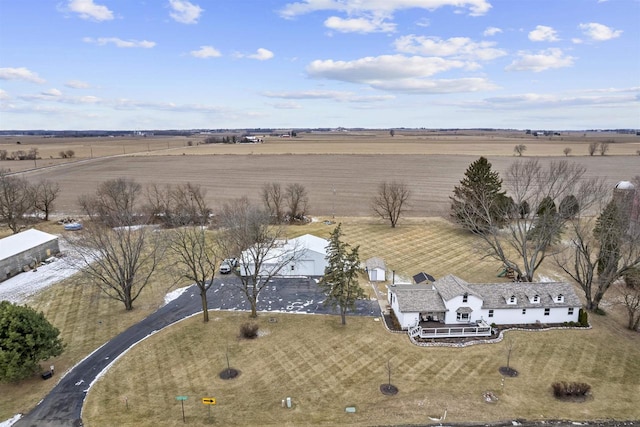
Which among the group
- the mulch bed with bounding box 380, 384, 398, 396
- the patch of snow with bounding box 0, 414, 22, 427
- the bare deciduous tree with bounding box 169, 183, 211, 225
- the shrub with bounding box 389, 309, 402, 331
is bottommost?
the patch of snow with bounding box 0, 414, 22, 427

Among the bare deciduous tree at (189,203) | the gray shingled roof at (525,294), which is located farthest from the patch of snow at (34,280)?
the gray shingled roof at (525,294)

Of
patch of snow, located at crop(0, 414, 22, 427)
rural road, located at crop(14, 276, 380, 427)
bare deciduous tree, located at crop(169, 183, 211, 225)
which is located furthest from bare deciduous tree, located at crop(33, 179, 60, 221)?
patch of snow, located at crop(0, 414, 22, 427)

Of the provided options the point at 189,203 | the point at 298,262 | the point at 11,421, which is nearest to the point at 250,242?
the point at 298,262

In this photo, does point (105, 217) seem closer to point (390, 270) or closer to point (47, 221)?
point (47, 221)

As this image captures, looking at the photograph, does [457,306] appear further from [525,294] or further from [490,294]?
[525,294]

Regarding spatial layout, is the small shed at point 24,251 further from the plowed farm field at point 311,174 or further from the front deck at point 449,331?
the front deck at point 449,331

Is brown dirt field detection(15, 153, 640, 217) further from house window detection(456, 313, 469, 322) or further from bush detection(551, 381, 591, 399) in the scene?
bush detection(551, 381, 591, 399)
